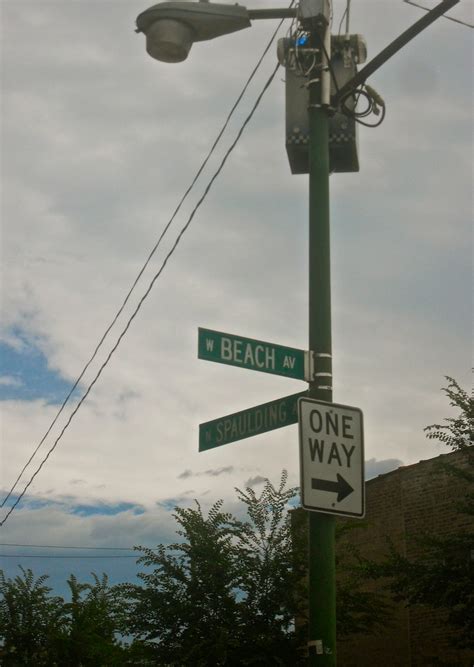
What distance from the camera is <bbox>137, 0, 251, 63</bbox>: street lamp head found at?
9.59m

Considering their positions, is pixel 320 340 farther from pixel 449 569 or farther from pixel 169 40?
pixel 449 569

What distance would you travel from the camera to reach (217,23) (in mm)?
9695

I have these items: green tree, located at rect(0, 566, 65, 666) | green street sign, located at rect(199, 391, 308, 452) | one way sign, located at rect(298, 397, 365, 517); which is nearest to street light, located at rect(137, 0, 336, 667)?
green street sign, located at rect(199, 391, 308, 452)

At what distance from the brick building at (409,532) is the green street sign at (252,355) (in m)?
16.3

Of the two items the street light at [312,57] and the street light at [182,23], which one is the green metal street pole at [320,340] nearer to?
the street light at [312,57]

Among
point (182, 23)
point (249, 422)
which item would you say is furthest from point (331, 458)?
point (182, 23)

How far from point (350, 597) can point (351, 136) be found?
488 inches

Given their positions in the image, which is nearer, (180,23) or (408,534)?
(180,23)

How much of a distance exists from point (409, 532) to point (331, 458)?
63.2 feet

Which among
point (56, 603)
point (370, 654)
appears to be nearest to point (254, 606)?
point (56, 603)

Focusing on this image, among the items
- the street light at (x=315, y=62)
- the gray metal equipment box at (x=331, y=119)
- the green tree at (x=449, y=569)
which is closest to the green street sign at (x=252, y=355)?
the street light at (x=315, y=62)

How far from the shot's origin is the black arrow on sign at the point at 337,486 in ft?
26.6

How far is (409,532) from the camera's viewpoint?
1051 inches

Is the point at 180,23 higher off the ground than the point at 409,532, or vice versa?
the point at 180,23
